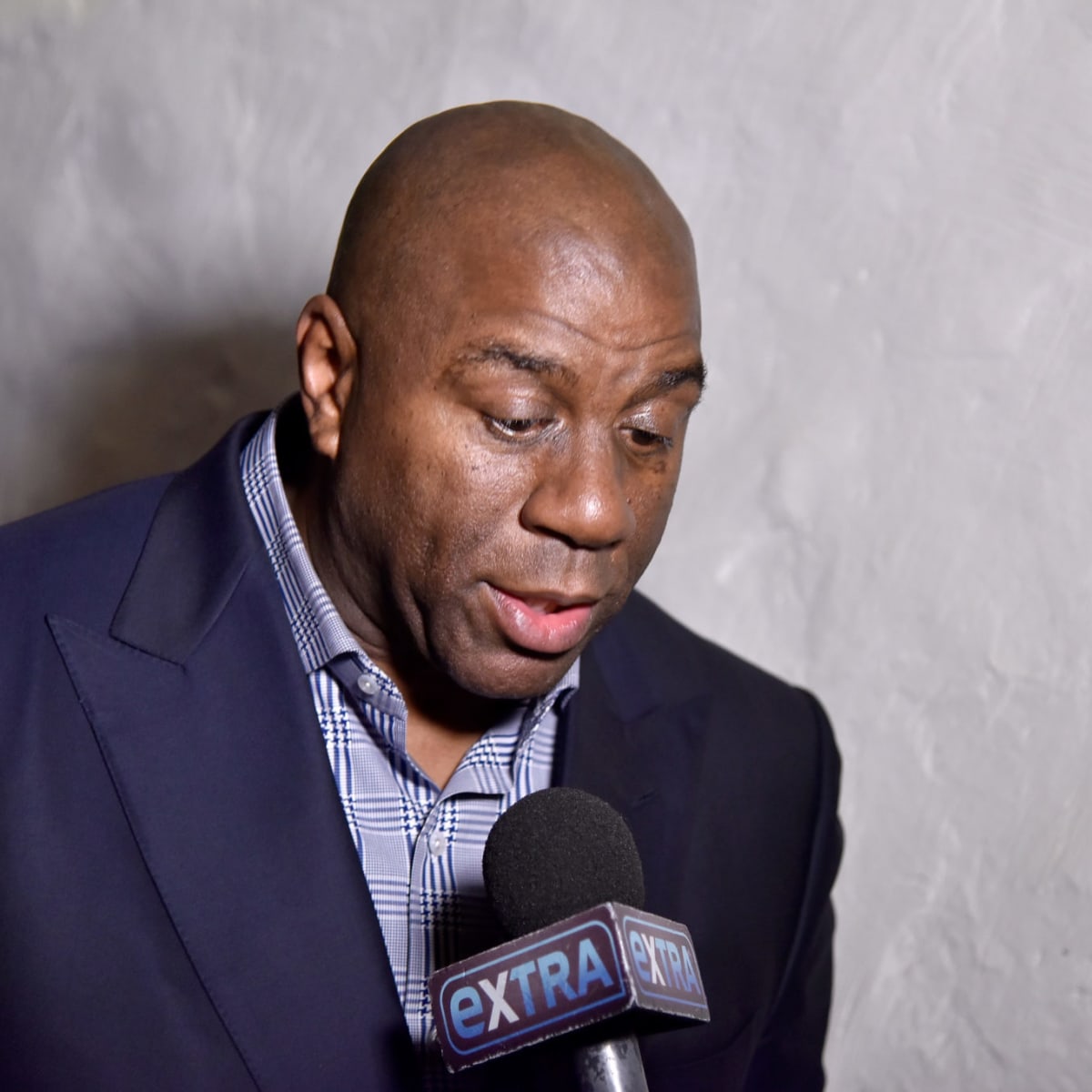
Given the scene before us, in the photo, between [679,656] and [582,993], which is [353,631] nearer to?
[679,656]

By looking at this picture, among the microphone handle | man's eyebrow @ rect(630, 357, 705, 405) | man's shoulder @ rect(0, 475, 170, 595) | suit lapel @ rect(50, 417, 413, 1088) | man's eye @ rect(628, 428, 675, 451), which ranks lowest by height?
the microphone handle

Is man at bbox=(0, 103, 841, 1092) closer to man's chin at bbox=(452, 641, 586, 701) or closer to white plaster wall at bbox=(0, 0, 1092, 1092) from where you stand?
man's chin at bbox=(452, 641, 586, 701)

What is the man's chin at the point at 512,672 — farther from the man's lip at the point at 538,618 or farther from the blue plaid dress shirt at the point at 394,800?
the blue plaid dress shirt at the point at 394,800

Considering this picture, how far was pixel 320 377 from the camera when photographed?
1.71m

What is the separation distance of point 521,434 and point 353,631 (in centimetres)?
40

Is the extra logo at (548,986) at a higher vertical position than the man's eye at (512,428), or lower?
lower

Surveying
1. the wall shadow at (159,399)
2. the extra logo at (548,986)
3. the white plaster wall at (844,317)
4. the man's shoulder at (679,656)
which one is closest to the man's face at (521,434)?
the man's shoulder at (679,656)

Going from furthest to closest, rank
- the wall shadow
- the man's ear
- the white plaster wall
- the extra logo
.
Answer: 1. the wall shadow
2. the white plaster wall
3. the man's ear
4. the extra logo

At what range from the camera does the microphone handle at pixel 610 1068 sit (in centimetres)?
105

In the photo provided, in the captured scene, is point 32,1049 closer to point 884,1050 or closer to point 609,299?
point 609,299

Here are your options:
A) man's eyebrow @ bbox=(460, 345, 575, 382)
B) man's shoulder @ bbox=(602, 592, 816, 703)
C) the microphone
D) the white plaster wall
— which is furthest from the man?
the white plaster wall

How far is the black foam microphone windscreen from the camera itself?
1.20 metres

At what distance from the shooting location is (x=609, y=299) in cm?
155

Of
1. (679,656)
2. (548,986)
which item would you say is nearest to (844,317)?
(679,656)
